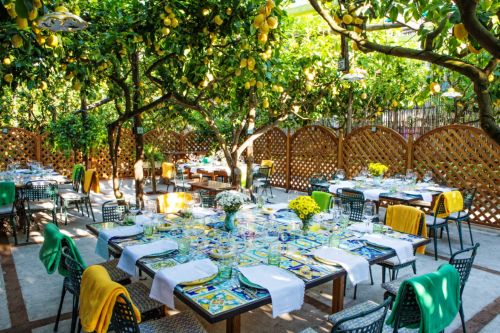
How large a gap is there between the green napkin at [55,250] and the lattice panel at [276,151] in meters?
7.37

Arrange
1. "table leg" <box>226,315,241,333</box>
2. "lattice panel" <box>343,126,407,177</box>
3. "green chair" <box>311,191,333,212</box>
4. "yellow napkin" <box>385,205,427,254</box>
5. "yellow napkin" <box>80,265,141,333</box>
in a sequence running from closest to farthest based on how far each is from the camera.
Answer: "yellow napkin" <box>80,265,141,333</box>, "table leg" <box>226,315,241,333</box>, "yellow napkin" <box>385,205,427,254</box>, "green chair" <box>311,191,333,212</box>, "lattice panel" <box>343,126,407,177</box>

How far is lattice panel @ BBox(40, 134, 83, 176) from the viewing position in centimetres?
987

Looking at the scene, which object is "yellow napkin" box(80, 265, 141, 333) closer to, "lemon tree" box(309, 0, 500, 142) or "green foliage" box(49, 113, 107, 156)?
"lemon tree" box(309, 0, 500, 142)

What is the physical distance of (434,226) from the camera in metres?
4.57

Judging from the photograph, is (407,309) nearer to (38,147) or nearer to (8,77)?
(8,77)

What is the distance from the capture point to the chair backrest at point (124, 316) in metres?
1.83

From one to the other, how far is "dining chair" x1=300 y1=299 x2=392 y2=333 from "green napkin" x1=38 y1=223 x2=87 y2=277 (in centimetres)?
156

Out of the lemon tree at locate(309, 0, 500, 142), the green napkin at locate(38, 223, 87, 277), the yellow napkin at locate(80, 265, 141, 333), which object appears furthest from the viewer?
the green napkin at locate(38, 223, 87, 277)

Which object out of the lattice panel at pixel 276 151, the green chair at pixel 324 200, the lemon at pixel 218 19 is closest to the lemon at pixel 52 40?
the lemon at pixel 218 19

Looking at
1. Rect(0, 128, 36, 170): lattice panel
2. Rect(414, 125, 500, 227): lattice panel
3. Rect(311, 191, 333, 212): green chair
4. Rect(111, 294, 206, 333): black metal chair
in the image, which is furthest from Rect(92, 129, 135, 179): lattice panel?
Rect(111, 294, 206, 333): black metal chair

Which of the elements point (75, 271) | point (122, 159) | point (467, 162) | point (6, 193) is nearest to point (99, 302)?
point (75, 271)

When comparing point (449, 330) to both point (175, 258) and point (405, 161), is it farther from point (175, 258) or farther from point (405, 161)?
point (405, 161)

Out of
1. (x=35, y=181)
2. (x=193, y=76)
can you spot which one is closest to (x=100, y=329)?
(x=193, y=76)

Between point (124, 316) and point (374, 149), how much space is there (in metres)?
6.76
